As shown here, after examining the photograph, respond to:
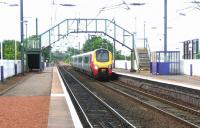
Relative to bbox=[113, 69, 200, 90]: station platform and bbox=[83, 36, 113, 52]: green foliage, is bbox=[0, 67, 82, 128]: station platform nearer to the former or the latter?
bbox=[113, 69, 200, 90]: station platform

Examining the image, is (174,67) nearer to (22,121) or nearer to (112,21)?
(112,21)

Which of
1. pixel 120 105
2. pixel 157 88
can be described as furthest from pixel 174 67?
pixel 120 105

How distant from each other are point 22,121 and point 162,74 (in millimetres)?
35527

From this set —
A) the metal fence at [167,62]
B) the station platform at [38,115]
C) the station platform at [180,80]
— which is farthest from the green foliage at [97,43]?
the station platform at [38,115]

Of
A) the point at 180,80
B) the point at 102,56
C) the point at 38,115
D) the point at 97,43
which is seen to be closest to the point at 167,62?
the point at 102,56

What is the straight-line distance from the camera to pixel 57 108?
1886 cm

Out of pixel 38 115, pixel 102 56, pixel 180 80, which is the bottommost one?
pixel 38 115

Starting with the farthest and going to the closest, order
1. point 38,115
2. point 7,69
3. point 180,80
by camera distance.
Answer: point 7,69 → point 180,80 → point 38,115

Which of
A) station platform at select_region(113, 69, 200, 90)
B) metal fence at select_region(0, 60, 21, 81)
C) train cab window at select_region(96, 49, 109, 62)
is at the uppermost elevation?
Answer: train cab window at select_region(96, 49, 109, 62)

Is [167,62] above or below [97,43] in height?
below

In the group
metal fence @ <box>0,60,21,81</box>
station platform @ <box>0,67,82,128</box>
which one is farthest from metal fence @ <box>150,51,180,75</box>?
station platform @ <box>0,67,82,128</box>

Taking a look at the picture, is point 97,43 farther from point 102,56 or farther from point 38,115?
point 38,115

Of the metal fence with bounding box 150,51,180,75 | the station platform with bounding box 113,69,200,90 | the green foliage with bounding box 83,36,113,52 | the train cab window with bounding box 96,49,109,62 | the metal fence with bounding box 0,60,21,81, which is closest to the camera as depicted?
the station platform with bounding box 113,69,200,90

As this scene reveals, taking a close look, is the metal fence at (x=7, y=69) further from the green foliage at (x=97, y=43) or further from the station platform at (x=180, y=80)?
the green foliage at (x=97, y=43)
